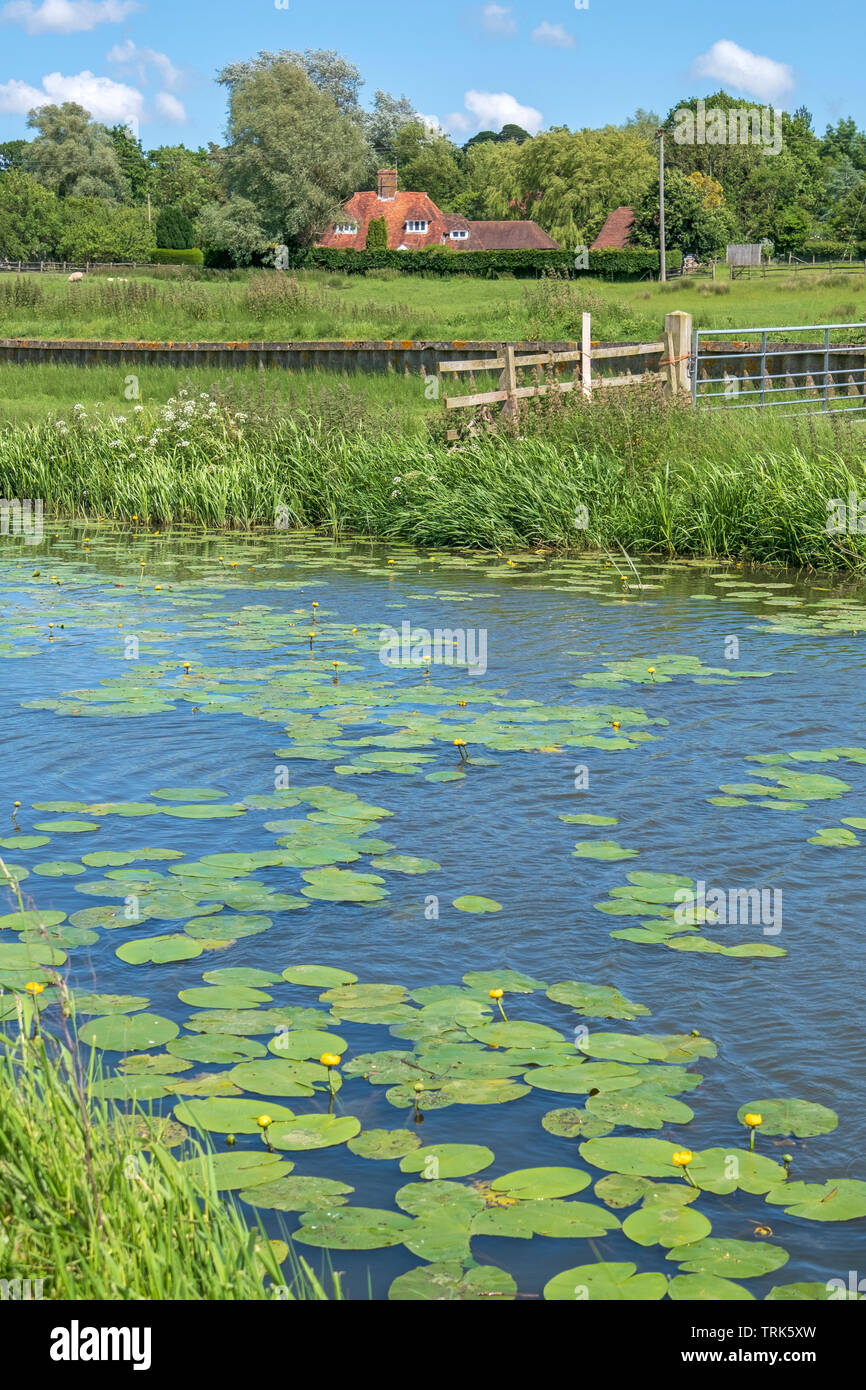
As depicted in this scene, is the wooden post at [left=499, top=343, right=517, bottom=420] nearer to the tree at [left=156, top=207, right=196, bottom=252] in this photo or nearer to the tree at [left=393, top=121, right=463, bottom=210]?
the tree at [left=156, top=207, right=196, bottom=252]

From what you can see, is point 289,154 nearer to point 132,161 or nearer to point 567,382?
point 567,382

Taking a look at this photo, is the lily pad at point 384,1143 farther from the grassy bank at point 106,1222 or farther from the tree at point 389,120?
the tree at point 389,120

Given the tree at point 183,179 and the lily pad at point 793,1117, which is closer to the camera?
the lily pad at point 793,1117

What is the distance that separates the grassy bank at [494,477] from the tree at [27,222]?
7191 cm

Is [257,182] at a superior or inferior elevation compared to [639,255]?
superior

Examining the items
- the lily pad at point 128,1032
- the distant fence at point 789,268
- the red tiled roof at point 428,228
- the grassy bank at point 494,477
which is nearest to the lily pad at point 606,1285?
the lily pad at point 128,1032

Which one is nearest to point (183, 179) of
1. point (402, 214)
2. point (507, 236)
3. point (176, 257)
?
point (402, 214)

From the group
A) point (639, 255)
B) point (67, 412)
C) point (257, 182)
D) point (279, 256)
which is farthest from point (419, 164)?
point (67, 412)

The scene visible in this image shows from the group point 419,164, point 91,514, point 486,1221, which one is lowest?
point 486,1221

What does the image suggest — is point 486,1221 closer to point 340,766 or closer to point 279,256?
point 340,766

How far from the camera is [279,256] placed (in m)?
60.5

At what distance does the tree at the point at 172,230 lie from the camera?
7756 centimetres
